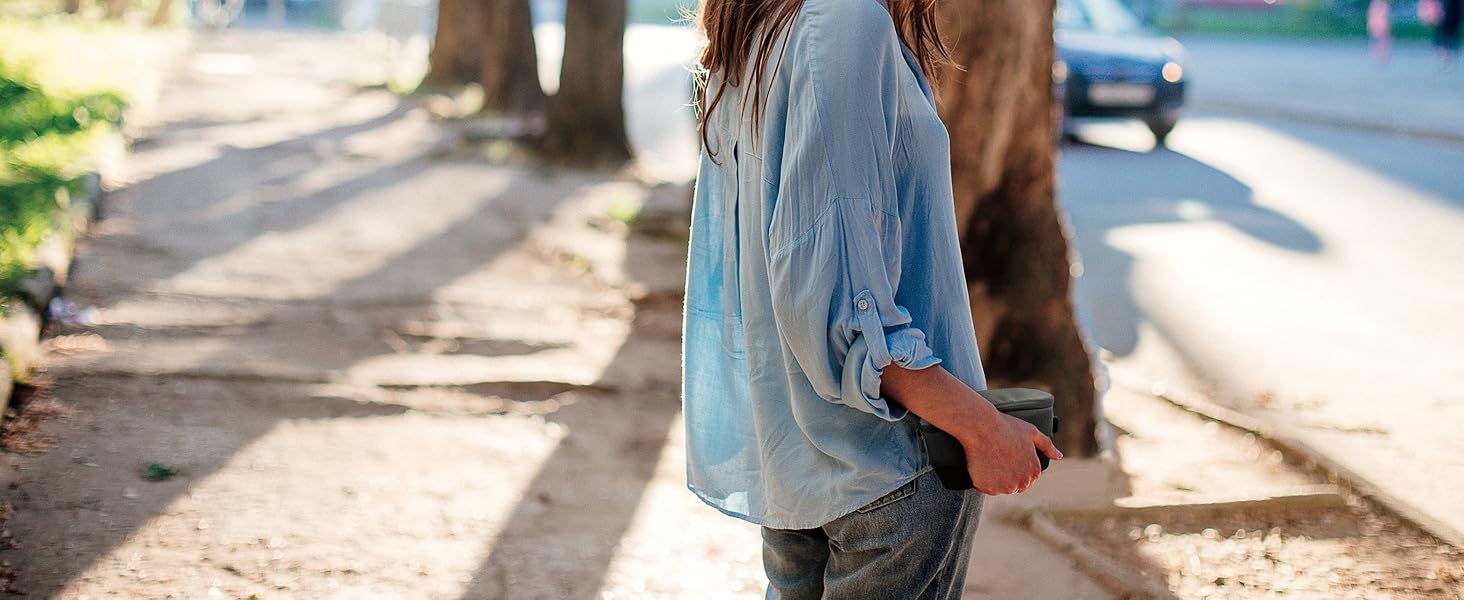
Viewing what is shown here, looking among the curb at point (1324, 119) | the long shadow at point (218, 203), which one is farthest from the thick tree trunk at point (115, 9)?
the curb at point (1324, 119)

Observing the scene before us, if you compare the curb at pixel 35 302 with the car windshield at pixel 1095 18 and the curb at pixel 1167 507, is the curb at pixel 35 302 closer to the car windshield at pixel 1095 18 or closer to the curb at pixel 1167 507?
the curb at pixel 1167 507

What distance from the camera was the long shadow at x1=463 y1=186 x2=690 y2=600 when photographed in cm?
358

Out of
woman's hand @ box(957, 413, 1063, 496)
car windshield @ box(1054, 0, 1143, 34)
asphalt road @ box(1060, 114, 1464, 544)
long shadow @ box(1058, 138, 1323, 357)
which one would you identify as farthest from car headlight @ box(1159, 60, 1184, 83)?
woman's hand @ box(957, 413, 1063, 496)

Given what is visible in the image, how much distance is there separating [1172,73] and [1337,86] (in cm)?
686

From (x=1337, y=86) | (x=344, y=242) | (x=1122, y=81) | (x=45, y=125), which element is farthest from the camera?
(x=1337, y=86)

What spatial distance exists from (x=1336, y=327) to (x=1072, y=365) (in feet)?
8.70

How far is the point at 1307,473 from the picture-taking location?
452cm

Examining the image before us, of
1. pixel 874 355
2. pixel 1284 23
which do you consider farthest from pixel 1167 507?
pixel 1284 23

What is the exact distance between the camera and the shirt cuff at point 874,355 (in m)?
1.73

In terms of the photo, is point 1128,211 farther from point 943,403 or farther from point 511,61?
point 943,403

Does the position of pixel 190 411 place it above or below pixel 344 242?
above

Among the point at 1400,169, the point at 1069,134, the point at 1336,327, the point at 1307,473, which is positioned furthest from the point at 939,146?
the point at 1069,134

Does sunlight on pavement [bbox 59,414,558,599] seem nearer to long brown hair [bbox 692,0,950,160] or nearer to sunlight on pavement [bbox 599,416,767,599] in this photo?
sunlight on pavement [bbox 599,416,767,599]

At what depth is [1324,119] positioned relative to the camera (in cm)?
1480
